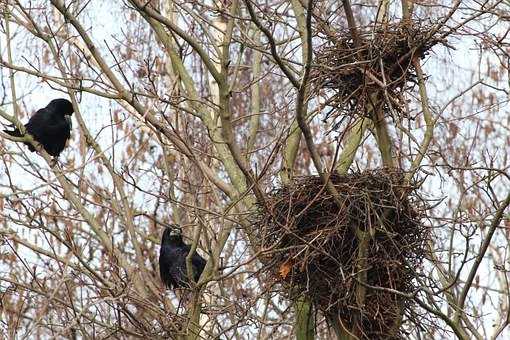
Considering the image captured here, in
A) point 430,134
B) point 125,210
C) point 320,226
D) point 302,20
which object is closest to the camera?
point 320,226

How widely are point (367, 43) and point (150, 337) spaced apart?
91.0 inches

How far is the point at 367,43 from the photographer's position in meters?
6.08

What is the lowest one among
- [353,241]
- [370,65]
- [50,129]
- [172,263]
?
[353,241]

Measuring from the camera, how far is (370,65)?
604 centimetres

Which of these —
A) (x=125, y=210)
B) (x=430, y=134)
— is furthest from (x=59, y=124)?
(x=430, y=134)

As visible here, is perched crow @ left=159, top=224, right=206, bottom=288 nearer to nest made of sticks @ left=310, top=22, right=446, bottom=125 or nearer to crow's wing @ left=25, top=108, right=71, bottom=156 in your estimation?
crow's wing @ left=25, top=108, right=71, bottom=156

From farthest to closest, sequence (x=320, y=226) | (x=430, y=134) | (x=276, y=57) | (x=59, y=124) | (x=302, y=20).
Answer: (x=59, y=124) < (x=302, y=20) < (x=430, y=134) < (x=320, y=226) < (x=276, y=57)

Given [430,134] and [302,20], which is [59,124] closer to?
[302,20]

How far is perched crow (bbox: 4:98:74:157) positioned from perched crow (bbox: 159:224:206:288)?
4.53 ft

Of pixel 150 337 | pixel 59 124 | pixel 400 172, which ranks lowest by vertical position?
pixel 150 337

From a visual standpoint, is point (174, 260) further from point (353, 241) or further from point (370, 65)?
point (370, 65)

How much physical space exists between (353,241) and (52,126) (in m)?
4.60

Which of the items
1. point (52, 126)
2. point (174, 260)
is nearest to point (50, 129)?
point (52, 126)

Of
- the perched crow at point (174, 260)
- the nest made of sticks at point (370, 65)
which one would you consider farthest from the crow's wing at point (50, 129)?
the nest made of sticks at point (370, 65)
